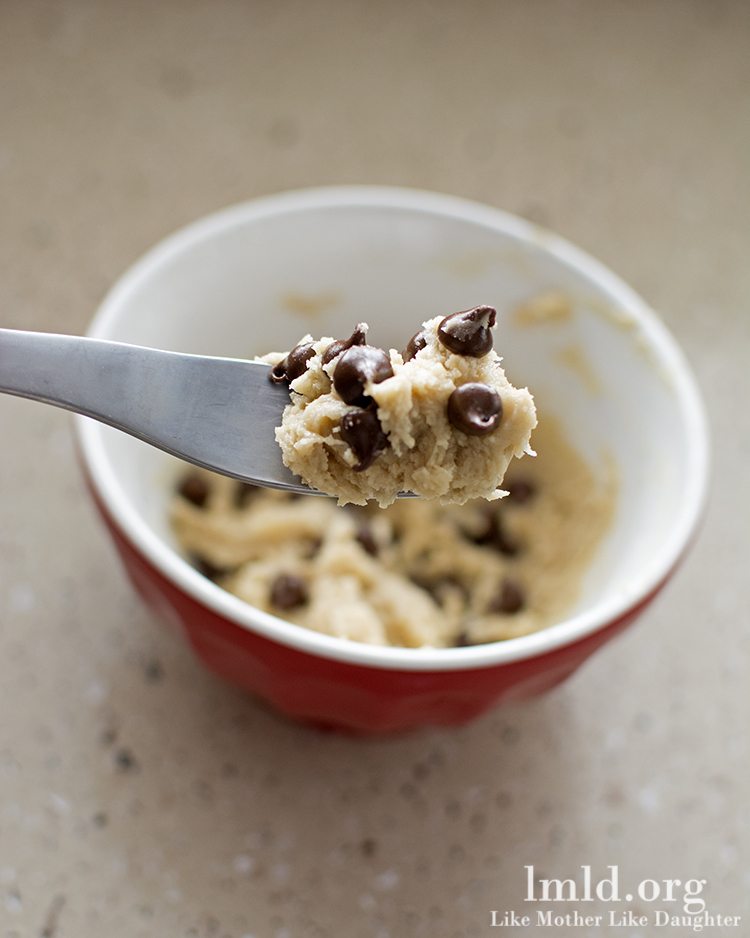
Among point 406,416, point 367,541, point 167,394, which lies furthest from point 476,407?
point 367,541

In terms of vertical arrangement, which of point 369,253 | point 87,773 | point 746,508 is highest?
point 369,253

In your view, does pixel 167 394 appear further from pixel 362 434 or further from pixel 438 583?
pixel 438 583

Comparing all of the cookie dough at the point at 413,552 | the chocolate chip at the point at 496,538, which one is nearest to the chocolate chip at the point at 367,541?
the cookie dough at the point at 413,552

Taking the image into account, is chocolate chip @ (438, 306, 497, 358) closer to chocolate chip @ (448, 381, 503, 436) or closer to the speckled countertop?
chocolate chip @ (448, 381, 503, 436)

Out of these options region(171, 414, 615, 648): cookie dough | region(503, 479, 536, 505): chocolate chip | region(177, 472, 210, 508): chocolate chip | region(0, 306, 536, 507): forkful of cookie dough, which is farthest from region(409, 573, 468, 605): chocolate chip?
region(0, 306, 536, 507): forkful of cookie dough

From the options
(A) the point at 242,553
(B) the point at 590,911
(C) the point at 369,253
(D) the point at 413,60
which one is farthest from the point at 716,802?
(D) the point at 413,60

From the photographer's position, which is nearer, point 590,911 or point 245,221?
point 590,911

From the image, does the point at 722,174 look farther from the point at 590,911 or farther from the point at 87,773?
the point at 87,773

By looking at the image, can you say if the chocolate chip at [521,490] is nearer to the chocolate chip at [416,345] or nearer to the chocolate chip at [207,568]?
the chocolate chip at [207,568]
